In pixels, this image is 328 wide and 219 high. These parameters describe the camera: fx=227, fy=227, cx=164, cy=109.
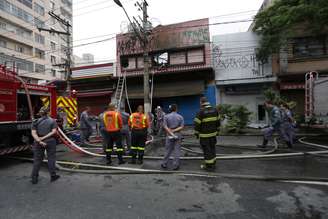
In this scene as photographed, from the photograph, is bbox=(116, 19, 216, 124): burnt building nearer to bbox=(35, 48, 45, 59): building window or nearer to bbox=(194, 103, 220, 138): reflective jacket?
bbox=(194, 103, 220, 138): reflective jacket

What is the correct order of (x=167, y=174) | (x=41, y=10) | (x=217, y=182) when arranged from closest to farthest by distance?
(x=217, y=182)
(x=167, y=174)
(x=41, y=10)

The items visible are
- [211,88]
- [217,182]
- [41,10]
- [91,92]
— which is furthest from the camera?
[41,10]

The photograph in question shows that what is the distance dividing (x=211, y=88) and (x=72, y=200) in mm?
13273

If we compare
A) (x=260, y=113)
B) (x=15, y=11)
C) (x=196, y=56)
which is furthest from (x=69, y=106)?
(x=15, y=11)

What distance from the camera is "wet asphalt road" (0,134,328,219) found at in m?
3.45

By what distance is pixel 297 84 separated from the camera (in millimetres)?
14086

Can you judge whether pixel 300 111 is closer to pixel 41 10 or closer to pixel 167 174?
pixel 167 174

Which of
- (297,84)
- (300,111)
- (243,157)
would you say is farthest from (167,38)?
(243,157)

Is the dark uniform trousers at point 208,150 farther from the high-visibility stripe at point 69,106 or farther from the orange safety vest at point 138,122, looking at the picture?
the high-visibility stripe at point 69,106

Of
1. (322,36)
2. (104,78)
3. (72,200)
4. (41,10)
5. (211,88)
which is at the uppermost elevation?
(41,10)

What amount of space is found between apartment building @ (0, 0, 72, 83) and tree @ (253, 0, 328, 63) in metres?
29.1

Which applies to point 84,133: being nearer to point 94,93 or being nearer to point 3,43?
point 94,93

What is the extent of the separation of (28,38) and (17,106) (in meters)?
44.2

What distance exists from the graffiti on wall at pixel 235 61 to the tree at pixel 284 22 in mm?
733
